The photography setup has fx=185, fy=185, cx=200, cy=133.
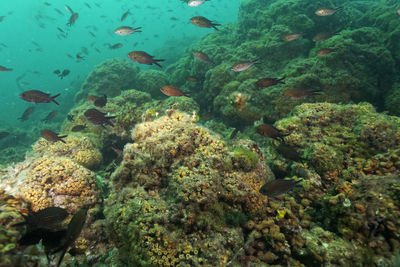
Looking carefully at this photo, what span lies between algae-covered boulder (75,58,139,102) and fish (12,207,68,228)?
39.0 feet

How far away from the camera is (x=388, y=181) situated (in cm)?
256

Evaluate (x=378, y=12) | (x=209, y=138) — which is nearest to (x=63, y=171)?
(x=209, y=138)

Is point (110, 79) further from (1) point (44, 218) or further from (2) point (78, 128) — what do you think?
(1) point (44, 218)

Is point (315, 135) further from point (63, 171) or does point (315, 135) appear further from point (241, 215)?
point (63, 171)

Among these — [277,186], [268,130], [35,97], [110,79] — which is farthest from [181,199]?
[110,79]

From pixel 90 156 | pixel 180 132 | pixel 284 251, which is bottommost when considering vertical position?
pixel 90 156

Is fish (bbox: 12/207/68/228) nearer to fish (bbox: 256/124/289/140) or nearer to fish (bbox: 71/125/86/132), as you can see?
fish (bbox: 256/124/289/140)

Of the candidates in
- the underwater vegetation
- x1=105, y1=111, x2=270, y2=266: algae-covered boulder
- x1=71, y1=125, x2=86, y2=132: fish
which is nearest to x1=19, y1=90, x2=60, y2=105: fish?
the underwater vegetation

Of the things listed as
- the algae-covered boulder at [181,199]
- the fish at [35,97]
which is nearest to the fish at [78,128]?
the fish at [35,97]

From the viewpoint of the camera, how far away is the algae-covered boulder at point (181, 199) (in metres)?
2.36

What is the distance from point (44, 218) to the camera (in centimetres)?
244

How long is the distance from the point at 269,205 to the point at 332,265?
1.08 meters

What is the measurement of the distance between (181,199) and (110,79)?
1319 cm

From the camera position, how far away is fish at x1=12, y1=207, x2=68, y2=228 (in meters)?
2.32
